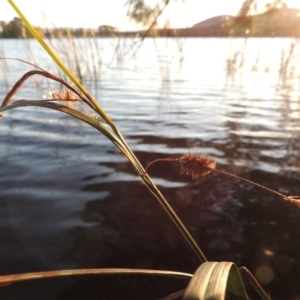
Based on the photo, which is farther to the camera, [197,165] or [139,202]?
[139,202]

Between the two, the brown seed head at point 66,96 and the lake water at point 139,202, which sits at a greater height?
the brown seed head at point 66,96

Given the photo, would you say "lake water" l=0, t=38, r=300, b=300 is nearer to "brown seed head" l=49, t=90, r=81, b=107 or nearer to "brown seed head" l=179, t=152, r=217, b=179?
"brown seed head" l=179, t=152, r=217, b=179

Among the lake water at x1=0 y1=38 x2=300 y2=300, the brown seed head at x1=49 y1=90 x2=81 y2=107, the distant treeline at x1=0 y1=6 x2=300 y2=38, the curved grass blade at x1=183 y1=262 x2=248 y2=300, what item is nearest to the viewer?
the curved grass blade at x1=183 y1=262 x2=248 y2=300

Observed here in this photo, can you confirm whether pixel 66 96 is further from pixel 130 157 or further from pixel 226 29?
pixel 226 29

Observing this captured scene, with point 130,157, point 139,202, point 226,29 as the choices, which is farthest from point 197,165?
point 226,29

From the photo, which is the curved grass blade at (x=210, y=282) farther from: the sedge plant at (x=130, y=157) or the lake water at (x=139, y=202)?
the lake water at (x=139, y=202)

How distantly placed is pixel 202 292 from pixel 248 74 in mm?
10185

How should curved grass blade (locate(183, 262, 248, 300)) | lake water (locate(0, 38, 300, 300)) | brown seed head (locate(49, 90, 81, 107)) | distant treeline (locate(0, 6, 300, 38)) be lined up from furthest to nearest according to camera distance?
distant treeline (locate(0, 6, 300, 38)), lake water (locate(0, 38, 300, 300)), brown seed head (locate(49, 90, 81, 107)), curved grass blade (locate(183, 262, 248, 300))

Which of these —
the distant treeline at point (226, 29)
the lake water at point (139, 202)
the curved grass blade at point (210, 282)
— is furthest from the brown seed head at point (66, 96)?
the distant treeline at point (226, 29)

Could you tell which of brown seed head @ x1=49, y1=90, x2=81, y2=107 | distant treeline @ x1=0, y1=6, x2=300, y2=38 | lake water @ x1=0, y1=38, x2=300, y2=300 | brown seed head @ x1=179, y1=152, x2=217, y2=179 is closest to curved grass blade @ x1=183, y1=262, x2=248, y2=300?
brown seed head @ x1=179, y1=152, x2=217, y2=179

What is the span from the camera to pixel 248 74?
33.2ft

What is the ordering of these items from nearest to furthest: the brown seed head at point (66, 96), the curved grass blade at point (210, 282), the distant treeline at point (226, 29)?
the curved grass blade at point (210, 282), the brown seed head at point (66, 96), the distant treeline at point (226, 29)

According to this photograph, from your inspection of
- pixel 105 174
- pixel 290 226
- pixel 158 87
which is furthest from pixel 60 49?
pixel 290 226

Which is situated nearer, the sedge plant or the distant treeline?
the sedge plant
